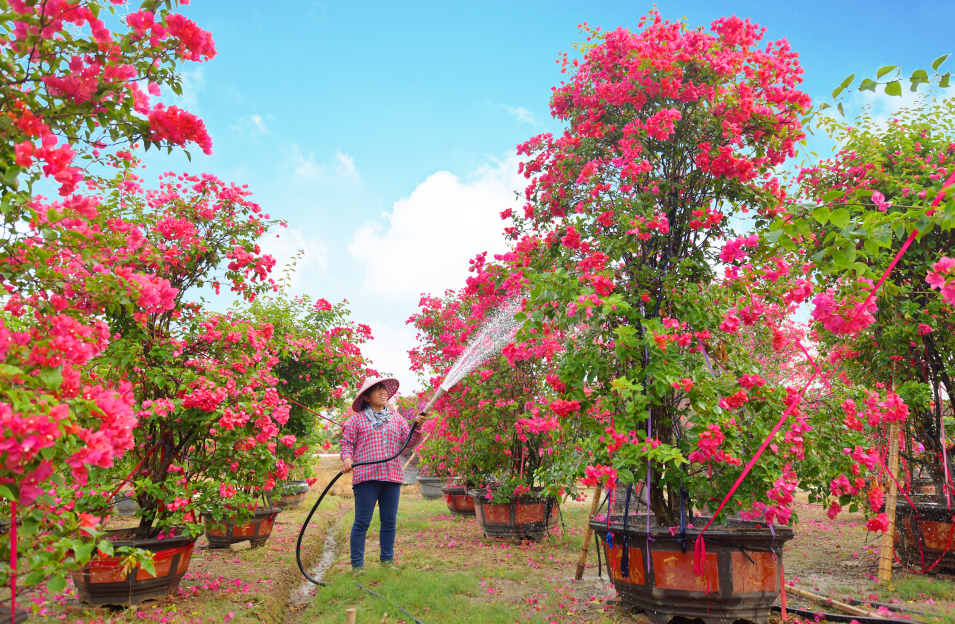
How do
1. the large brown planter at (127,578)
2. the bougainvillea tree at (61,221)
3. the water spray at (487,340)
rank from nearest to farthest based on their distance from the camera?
the bougainvillea tree at (61,221)
the large brown planter at (127,578)
the water spray at (487,340)

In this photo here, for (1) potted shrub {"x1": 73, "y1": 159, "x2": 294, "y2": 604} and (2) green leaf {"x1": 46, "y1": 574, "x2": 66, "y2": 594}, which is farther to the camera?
(1) potted shrub {"x1": 73, "y1": 159, "x2": 294, "y2": 604}

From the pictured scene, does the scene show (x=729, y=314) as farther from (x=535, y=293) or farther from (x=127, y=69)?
(x=127, y=69)

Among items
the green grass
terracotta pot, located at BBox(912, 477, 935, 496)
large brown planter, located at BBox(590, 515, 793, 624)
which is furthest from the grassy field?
terracotta pot, located at BBox(912, 477, 935, 496)

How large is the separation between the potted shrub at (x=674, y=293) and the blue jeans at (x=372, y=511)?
6.88 ft

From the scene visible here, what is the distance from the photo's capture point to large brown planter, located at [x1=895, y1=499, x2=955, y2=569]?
520 centimetres

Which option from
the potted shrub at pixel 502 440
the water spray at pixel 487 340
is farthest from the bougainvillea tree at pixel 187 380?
the potted shrub at pixel 502 440

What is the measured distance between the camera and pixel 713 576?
11.0 ft

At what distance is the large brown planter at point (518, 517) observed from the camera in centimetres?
727

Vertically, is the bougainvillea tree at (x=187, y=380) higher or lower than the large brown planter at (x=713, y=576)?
higher

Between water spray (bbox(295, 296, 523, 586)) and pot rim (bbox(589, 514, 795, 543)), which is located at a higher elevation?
water spray (bbox(295, 296, 523, 586))

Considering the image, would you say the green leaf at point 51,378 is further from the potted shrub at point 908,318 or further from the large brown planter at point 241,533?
the large brown planter at point 241,533

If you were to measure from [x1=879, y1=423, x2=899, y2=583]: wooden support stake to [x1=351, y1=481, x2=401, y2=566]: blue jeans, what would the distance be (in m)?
4.63

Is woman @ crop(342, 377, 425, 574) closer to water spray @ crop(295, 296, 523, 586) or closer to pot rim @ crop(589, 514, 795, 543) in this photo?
water spray @ crop(295, 296, 523, 586)

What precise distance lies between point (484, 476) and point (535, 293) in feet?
17.8
